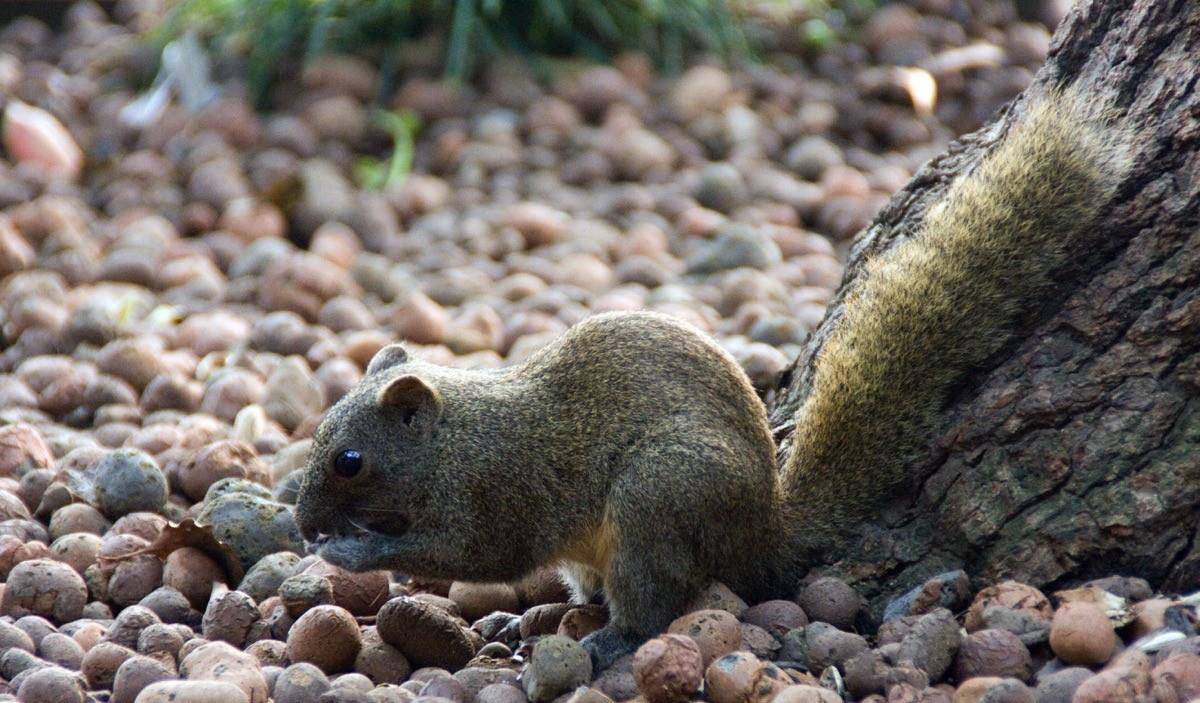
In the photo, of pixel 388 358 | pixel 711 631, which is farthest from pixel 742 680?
pixel 388 358

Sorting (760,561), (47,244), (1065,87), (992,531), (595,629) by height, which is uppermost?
(1065,87)

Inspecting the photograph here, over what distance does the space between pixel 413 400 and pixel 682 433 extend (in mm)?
868

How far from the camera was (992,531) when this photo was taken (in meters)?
3.80

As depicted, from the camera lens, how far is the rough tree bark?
142 inches

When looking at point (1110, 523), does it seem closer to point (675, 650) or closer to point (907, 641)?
point (907, 641)

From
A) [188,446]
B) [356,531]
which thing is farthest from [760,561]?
[188,446]

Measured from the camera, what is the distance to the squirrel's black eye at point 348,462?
4254 millimetres

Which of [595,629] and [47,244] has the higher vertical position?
[595,629]

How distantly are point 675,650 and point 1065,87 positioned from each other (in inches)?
79.8

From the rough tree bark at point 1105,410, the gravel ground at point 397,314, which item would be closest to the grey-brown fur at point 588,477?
the gravel ground at point 397,314

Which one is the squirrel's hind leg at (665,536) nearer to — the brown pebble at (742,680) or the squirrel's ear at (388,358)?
the brown pebble at (742,680)

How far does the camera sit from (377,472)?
14.1 ft

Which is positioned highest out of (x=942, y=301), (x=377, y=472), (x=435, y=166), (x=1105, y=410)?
(x=942, y=301)

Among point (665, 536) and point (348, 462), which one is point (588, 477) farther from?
point (348, 462)
